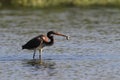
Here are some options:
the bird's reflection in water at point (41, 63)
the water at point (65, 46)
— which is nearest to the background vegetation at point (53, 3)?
the water at point (65, 46)

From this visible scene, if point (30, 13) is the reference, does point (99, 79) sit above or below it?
below

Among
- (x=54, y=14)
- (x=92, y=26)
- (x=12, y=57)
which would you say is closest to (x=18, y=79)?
(x=12, y=57)

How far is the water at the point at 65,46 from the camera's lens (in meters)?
15.1

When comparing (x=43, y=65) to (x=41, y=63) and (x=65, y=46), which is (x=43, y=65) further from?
(x=65, y=46)

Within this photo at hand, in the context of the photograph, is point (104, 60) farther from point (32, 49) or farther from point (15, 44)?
point (15, 44)

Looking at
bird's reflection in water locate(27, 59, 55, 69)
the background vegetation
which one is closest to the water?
bird's reflection in water locate(27, 59, 55, 69)

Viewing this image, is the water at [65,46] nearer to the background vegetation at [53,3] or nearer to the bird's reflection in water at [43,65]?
the bird's reflection in water at [43,65]

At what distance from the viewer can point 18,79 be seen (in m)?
14.3

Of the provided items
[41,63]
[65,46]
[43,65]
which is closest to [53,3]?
[65,46]

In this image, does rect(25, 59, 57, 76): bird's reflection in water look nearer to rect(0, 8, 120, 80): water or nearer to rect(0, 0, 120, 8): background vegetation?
rect(0, 8, 120, 80): water

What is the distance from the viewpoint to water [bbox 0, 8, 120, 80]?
1509 cm

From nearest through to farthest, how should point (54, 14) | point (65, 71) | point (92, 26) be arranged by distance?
point (65, 71) → point (92, 26) → point (54, 14)

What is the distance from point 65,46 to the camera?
19.5 metres

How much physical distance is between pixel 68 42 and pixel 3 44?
87.8 inches
